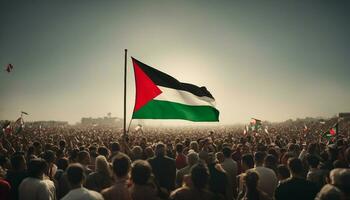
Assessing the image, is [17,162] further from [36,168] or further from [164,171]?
[164,171]

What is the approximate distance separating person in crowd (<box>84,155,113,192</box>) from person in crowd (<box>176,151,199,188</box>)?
1.93 m

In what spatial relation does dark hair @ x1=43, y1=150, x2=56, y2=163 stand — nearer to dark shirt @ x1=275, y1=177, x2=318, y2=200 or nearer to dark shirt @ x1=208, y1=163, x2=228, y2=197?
dark shirt @ x1=208, y1=163, x2=228, y2=197

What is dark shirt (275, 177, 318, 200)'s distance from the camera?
4.77m

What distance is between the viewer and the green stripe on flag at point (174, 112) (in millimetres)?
9055

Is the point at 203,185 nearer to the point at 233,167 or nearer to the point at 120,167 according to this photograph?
the point at 120,167

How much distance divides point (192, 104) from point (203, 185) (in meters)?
6.24

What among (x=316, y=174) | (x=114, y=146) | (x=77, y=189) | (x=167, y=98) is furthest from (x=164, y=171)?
(x=316, y=174)

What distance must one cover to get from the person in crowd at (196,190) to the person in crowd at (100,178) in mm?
1956

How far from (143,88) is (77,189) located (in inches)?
220

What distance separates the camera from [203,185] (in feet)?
13.2

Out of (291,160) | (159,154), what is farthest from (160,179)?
(291,160)

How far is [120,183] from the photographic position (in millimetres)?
4172

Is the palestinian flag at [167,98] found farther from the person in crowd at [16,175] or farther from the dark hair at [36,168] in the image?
the dark hair at [36,168]

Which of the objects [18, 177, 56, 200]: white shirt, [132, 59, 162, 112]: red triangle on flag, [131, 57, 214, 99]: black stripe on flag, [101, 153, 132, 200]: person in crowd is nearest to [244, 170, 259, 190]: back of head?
[101, 153, 132, 200]: person in crowd
